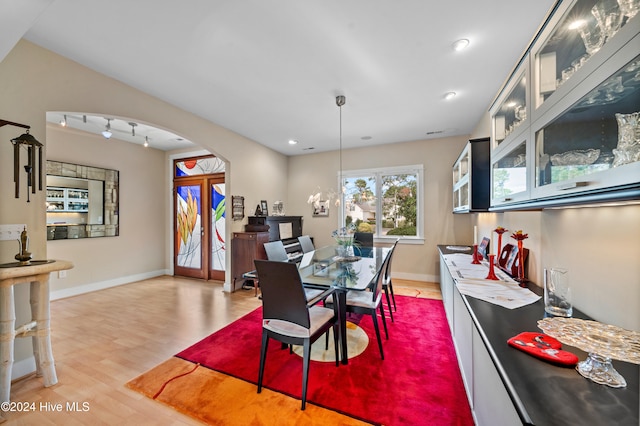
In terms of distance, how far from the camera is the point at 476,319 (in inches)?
54.7

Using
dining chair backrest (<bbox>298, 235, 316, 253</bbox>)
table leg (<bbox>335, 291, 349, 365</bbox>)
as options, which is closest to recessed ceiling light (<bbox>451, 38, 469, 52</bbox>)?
table leg (<bbox>335, 291, 349, 365</bbox>)

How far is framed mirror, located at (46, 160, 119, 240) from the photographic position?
400 cm

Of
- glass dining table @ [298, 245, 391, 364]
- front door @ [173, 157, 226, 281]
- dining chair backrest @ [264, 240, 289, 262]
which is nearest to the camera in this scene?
glass dining table @ [298, 245, 391, 364]

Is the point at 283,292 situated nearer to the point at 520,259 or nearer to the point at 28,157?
the point at 520,259

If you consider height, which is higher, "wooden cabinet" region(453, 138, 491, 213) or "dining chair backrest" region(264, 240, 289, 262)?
"wooden cabinet" region(453, 138, 491, 213)

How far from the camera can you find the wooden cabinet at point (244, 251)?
4305mm

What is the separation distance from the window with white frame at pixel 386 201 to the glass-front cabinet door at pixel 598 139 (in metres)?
3.78

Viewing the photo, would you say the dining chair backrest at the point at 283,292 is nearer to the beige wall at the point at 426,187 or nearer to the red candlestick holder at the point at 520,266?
the red candlestick holder at the point at 520,266

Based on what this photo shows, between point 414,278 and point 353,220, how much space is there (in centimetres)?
176

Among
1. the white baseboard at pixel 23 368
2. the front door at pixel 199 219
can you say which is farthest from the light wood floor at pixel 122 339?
the front door at pixel 199 219

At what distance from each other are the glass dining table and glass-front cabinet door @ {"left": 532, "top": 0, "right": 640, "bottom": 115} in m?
1.76

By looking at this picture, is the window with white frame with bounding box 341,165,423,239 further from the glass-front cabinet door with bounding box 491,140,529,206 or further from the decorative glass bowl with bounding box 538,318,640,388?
the decorative glass bowl with bounding box 538,318,640,388

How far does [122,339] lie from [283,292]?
7.44 ft

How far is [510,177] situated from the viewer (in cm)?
188
